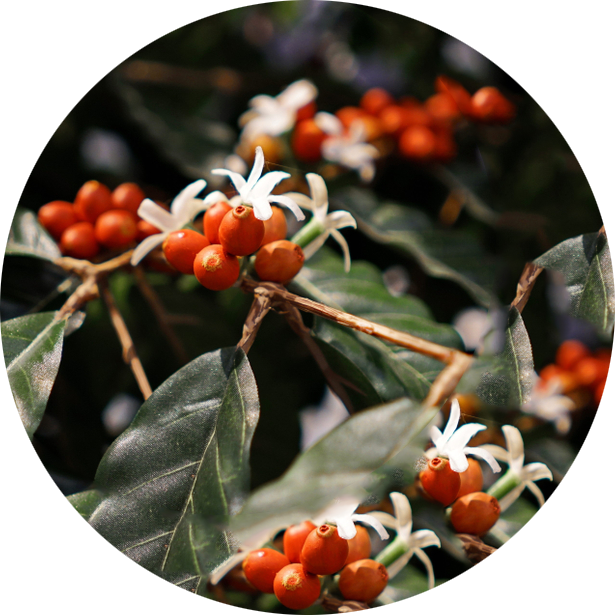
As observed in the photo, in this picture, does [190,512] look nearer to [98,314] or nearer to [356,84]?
[98,314]

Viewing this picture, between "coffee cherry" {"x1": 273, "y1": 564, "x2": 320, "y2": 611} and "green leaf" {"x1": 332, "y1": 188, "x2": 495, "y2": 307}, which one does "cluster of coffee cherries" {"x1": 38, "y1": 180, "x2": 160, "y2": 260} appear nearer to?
"green leaf" {"x1": 332, "y1": 188, "x2": 495, "y2": 307}

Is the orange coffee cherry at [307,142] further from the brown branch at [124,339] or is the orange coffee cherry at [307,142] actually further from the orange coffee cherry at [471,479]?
the orange coffee cherry at [471,479]

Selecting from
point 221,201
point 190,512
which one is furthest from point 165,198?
point 190,512

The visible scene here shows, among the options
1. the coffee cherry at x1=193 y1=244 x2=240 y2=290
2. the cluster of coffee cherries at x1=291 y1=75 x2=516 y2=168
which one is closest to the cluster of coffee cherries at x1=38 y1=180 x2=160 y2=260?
the coffee cherry at x1=193 y1=244 x2=240 y2=290

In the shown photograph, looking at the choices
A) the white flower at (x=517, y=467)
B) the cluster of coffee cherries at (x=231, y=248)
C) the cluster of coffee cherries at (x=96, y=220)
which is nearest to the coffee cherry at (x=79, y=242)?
the cluster of coffee cherries at (x=96, y=220)

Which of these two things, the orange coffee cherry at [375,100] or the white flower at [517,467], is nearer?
the white flower at [517,467]

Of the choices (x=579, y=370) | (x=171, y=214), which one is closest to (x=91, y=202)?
(x=171, y=214)

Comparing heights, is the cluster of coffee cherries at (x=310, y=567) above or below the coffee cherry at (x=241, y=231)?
below
